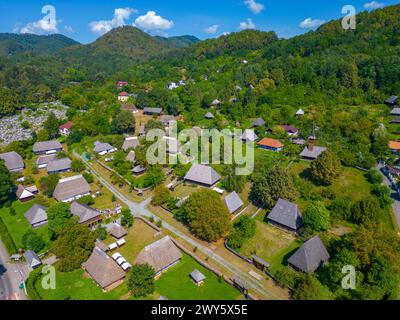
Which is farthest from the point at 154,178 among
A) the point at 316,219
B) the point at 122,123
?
the point at 122,123

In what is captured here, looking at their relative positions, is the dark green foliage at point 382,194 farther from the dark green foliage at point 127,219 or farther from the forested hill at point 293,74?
the forested hill at point 293,74

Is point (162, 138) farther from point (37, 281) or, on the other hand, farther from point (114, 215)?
point (37, 281)

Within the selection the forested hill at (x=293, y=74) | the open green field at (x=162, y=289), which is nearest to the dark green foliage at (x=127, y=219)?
the open green field at (x=162, y=289)

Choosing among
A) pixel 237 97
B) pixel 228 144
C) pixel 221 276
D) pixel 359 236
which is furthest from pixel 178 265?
pixel 237 97

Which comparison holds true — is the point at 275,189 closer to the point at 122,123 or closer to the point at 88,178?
the point at 88,178

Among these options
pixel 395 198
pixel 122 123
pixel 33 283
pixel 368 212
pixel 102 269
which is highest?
pixel 122 123

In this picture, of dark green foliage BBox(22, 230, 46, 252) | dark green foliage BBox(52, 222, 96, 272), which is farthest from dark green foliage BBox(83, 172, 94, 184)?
dark green foliage BBox(52, 222, 96, 272)
